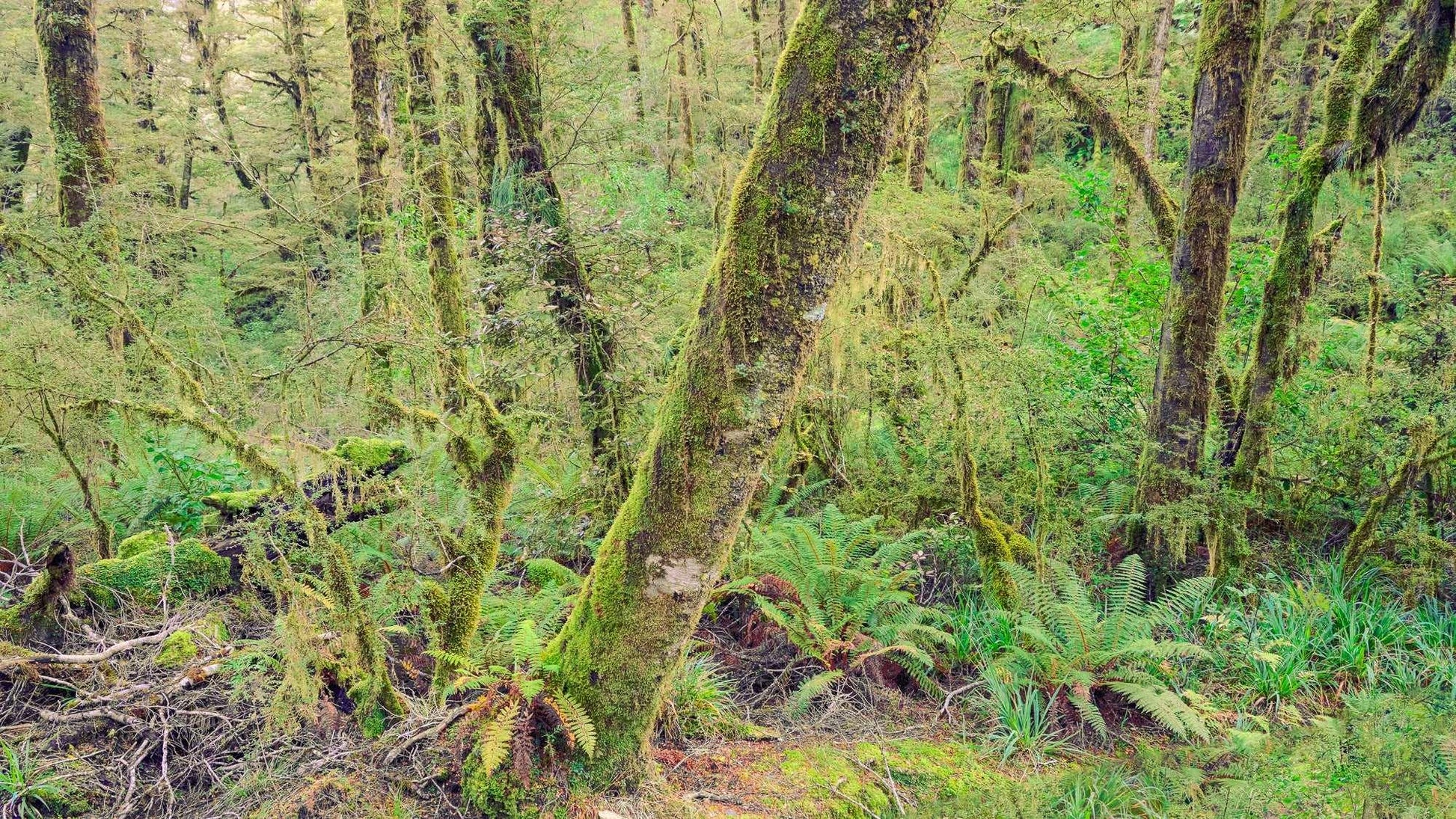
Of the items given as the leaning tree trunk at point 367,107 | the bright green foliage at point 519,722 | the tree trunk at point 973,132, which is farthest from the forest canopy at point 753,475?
the tree trunk at point 973,132

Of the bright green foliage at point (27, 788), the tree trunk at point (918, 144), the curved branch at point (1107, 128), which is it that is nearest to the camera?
the bright green foliage at point (27, 788)

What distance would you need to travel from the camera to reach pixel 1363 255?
29.5ft

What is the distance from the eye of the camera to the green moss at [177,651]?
3.83m

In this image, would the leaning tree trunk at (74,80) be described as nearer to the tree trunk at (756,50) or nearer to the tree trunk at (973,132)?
the tree trunk at (756,50)

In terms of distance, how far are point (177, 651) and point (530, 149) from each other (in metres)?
3.78

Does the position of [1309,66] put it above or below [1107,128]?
above

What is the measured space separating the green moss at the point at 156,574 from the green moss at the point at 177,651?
1.23 feet

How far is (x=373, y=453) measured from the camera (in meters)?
5.55

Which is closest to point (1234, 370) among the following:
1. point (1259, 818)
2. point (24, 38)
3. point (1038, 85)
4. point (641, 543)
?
point (1038, 85)

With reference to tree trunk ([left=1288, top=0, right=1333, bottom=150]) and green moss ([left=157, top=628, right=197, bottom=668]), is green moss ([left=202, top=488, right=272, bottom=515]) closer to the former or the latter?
green moss ([left=157, top=628, right=197, bottom=668])

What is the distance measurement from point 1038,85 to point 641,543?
5.70 metres

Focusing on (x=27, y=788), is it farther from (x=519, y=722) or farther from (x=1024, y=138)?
(x=1024, y=138)

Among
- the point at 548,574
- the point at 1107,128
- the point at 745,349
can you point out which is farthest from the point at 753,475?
the point at 1107,128

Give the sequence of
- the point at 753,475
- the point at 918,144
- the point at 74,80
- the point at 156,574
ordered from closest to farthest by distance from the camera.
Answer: the point at 753,475 → the point at 156,574 → the point at 74,80 → the point at 918,144
